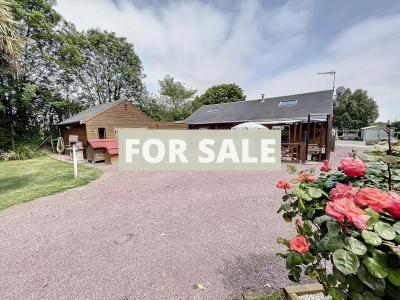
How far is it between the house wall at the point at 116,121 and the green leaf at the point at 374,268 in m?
20.1

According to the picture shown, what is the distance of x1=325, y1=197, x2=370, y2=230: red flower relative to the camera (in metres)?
0.95

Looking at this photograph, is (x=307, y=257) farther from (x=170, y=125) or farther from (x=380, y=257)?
(x=170, y=125)

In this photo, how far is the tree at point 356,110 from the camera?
149 feet

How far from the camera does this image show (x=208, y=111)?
25234 millimetres

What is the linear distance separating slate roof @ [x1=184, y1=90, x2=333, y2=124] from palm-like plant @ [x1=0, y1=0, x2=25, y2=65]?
620 inches

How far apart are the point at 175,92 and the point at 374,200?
42.6 m

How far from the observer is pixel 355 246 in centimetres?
99

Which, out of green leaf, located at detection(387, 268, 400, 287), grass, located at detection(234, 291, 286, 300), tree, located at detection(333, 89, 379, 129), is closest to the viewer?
green leaf, located at detection(387, 268, 400, 287)

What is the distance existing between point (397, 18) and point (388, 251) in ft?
37.0

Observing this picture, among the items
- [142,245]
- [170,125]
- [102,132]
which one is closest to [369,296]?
[142,245]

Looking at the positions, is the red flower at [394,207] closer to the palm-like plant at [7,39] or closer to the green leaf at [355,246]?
the green leaf at [355,246]

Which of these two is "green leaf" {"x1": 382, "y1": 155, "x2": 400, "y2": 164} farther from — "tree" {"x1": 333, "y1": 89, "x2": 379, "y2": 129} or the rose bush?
"tree" {"x1": 333, "y1": 89, "x2": 379, "y2": 129}

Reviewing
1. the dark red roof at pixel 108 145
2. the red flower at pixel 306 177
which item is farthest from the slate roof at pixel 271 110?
the red flower at pixel 306 177

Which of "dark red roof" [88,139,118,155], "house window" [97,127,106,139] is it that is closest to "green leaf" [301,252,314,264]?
"dark red roof" [88,139,118,155]
